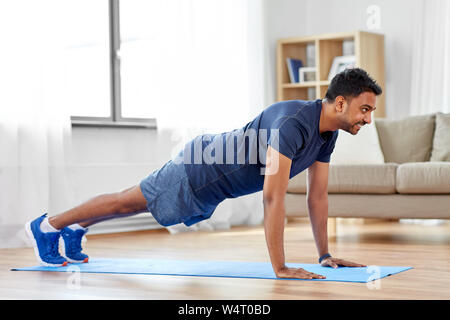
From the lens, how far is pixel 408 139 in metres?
4.76

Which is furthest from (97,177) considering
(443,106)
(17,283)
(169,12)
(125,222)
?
(443,106)

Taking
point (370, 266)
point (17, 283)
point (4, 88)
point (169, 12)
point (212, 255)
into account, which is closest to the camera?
point (17, 283)

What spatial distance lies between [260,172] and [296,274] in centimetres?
41

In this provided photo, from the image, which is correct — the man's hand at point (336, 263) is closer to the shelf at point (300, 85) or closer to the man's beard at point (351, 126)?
the man's beard at point (351, 126)

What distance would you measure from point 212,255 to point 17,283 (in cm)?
115

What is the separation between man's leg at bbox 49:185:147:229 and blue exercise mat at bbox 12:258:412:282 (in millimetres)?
217

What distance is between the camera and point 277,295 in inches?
90.7

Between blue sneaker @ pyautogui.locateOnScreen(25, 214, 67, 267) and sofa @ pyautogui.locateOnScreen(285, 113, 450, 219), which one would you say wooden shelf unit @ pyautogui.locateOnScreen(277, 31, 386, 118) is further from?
blue sneaker @ pyautogui.locateOnScreen(25, 214, 67, 267)

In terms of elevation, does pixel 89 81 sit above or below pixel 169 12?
below

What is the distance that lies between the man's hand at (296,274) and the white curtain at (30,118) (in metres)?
2.05

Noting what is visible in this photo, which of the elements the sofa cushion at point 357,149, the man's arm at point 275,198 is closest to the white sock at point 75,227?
the man's arm at point 275,198

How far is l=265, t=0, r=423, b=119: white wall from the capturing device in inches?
228

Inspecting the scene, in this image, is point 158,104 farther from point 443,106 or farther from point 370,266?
point 370,266

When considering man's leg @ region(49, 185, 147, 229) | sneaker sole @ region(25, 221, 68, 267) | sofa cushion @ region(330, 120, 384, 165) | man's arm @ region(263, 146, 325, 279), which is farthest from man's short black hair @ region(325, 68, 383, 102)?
sofa cushion @ region(330, 120, 384, 165)
